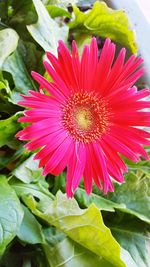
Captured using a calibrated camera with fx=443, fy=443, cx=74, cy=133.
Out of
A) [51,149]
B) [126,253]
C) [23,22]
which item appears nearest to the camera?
[51,149]

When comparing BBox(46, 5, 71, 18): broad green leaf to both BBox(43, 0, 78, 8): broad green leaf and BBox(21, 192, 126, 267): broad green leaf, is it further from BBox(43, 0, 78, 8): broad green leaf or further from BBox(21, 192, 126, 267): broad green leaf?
BBox(21, 192, 126, 267): broad green leaf

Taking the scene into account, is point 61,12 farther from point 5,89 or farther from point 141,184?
point 141,184

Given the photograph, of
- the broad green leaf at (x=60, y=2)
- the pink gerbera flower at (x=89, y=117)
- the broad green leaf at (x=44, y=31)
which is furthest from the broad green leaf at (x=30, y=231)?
the broad green leaf at (x=60, y=2)

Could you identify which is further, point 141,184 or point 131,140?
point 141,184

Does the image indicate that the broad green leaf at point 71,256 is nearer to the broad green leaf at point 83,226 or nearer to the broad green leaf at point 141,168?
the broad green leaf at point 83,226

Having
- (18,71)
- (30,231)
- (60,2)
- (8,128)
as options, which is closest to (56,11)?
(60,2)

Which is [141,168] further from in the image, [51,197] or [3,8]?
[3,8]

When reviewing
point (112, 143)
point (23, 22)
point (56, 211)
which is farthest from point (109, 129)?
point (23, 22)

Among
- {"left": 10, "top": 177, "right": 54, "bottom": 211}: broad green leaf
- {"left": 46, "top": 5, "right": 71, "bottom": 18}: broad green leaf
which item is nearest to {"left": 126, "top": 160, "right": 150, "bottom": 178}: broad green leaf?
{"left": 10, "top": 177, "right": 54, "bottom": 211}: broad green leaf
